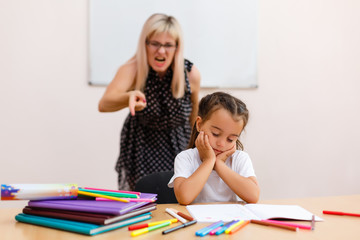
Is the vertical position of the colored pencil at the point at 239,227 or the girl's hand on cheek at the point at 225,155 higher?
the girl's hand on cheek at the point at 225,155

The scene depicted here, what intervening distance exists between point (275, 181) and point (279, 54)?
40.2 inches

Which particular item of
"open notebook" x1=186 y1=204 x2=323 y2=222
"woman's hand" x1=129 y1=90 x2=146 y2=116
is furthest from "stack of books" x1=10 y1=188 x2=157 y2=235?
"woman's hand" x1=129 y1=90 x2=146 y2=116

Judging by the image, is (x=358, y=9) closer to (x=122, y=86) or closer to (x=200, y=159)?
(x=122, y=86)

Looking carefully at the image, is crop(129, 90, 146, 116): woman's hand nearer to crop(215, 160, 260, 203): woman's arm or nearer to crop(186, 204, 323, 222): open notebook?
crop(215, 160, 260, 203): woman's arm

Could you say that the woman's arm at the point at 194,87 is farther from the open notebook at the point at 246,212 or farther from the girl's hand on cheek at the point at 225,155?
the open notebook at the point at 246,212

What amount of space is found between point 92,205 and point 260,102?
237cm

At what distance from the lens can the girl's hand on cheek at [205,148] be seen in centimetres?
143

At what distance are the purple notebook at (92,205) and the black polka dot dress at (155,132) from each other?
104cm

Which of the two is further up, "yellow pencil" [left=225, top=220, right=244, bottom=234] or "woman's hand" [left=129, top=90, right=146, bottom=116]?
"woman's hand" [left=129, top=90, right=146, bottom=116]

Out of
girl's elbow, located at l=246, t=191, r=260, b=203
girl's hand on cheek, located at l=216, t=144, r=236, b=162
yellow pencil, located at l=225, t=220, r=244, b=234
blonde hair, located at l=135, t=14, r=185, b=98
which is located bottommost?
girl's elbow, located at l=246, t=191, r=260, b=203

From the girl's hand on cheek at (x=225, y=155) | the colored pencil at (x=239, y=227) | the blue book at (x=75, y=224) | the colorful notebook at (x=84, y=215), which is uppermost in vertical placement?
the girl's hand on cheek at (x=225, y=155)

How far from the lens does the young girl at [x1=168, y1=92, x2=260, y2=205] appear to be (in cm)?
137

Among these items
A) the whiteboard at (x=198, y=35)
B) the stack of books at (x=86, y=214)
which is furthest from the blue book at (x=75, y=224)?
the whiteboard at (x=198, y=35)

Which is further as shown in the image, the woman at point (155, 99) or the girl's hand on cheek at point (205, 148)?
the woman at point (155, 99)
